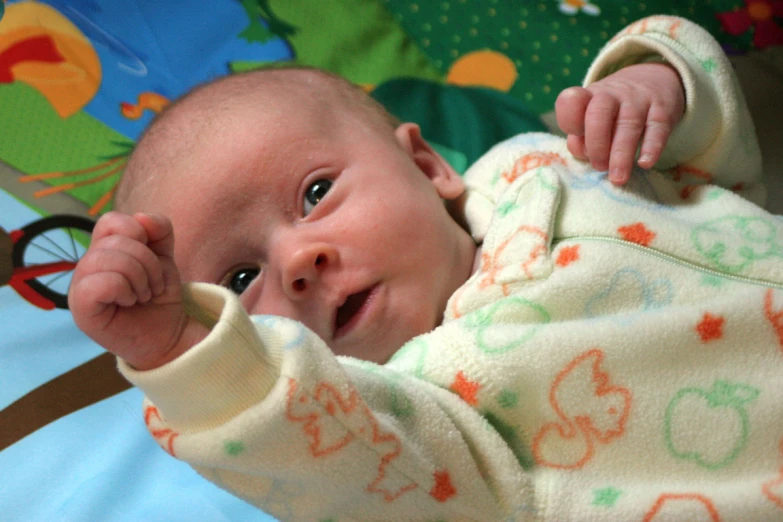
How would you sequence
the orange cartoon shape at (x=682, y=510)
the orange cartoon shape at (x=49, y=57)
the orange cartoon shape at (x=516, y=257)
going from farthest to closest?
1. the orange cartoon shape at (x=49, y=57)
2. the orange cartoon shape at (x=516, y=257)
3. the orange cartoon shape at (x=682, y=510)

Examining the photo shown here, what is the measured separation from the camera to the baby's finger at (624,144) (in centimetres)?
90

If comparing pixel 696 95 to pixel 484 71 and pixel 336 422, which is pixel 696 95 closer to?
pixel 484 71

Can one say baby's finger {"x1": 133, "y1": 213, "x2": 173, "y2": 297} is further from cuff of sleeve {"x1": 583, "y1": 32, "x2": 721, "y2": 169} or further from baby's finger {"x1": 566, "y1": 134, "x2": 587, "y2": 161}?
cuff of sleeve {"x1": 583, "y1": 32, "x2": 721, "y2": 169}

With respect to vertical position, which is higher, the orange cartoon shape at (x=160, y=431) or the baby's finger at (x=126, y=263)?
the baby's finger at (x=126, y=263)

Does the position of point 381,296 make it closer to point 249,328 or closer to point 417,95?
point 249,328

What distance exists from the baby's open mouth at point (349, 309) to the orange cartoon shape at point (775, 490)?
456 millimetres

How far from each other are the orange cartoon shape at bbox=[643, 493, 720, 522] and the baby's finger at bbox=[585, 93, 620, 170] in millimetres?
405

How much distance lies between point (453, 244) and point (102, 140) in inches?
31.4

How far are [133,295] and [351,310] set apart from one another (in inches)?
13.6

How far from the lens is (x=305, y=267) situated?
2.69 ft

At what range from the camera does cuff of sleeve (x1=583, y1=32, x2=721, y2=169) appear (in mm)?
989

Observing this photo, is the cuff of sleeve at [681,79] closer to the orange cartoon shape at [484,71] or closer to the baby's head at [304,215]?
the baby's head at [304,215]

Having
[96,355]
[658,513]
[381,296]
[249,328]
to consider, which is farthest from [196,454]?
[96,355]

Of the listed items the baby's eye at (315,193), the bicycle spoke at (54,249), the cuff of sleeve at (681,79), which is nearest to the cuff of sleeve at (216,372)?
the baby's eye at (315,193)
